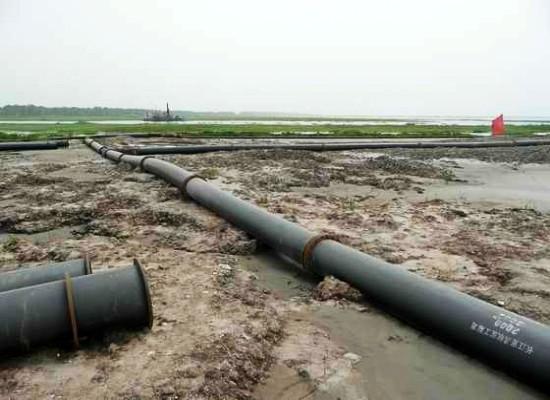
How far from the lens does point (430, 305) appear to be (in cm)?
395

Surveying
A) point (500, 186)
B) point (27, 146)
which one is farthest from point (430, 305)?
point (27, 146)

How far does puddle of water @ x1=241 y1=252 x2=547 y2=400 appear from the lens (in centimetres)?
325

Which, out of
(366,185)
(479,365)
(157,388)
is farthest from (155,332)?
(366,185)

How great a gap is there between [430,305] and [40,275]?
365cm

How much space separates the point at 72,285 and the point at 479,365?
3.43m

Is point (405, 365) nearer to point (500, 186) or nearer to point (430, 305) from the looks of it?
point (430, 305)

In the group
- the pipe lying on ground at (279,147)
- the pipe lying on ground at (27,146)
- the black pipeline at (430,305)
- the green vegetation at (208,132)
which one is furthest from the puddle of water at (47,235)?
the green vegetation at (208,132)

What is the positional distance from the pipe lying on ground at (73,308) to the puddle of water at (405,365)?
1736 mm

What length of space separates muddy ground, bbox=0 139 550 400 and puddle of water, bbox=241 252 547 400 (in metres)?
0.01

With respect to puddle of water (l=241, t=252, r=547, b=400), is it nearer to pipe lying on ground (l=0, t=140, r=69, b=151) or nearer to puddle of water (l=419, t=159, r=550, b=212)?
puddle of water (l=419, t=159, r=550, b=212)

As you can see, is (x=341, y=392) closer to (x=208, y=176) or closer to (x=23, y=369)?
(x=23, y=369)

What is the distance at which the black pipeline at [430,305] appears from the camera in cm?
330

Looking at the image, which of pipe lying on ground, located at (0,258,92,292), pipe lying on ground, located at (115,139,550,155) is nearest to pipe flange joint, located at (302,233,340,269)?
pipe lying on ground, located at (0,258,92,292)

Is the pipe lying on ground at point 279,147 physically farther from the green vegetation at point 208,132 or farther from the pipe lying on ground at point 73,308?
the pipe lying on ground at point 73,308
